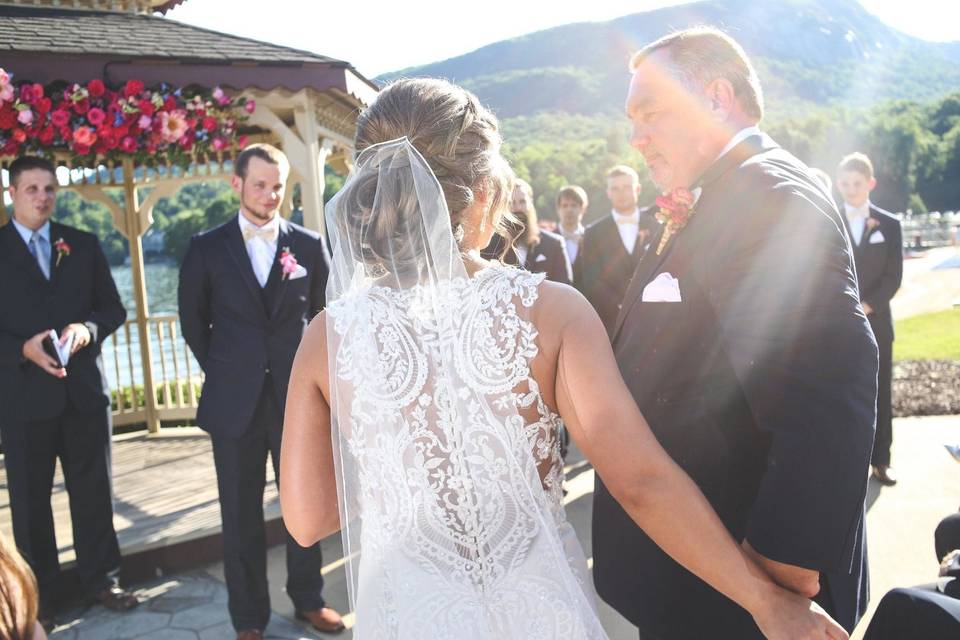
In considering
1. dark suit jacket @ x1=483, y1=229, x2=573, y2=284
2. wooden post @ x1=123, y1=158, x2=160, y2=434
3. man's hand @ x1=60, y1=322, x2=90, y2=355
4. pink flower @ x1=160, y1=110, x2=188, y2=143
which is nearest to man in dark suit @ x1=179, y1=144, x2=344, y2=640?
man's hand @ x1=60, y1=322, x2=90, y2=355

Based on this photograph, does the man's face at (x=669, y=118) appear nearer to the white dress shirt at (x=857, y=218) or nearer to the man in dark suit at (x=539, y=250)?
the man in dark suit at (x=539, y=250)

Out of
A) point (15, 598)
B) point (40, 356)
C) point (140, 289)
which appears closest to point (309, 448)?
point (15, 598)

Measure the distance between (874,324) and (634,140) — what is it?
4140mm

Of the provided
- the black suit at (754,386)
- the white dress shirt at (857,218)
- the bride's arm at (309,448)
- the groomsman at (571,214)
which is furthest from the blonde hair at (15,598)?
the groomsman at (571,214)

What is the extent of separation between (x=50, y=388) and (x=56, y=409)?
0.11 metres

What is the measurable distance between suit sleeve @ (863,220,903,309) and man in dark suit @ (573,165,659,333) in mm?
1785

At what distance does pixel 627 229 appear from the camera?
6754 mm

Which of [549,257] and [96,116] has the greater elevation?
[96,116]

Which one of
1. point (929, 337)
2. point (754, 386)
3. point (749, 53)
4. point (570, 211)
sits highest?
point (749, 53)

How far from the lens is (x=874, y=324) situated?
5.48 meters

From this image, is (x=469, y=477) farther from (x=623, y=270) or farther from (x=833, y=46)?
(x=833, y=46)

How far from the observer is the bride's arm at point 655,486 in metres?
1.50

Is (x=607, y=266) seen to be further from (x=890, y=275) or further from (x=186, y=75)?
(x=186, y=75)

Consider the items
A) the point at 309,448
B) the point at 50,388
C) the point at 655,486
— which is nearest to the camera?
the point at 655,486
